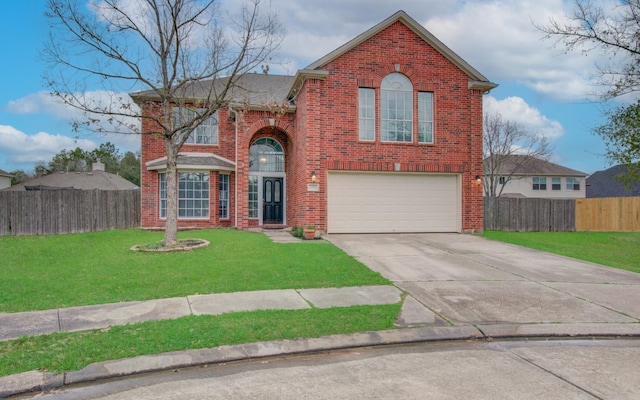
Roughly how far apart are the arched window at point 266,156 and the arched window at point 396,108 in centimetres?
500

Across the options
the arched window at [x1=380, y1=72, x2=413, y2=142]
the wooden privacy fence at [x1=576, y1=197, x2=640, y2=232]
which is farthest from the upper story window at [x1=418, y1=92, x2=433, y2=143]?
the wooden privacy fence at [x1=576, y1=197, x2=640, y2=232]

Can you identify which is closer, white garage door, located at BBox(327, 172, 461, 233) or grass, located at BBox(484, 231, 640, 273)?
grass, located at BBox(484, 231, 640, 273)

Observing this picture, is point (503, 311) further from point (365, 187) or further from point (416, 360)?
point (365, 187)

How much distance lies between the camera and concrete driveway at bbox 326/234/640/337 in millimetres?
5660

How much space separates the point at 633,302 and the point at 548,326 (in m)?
2.42

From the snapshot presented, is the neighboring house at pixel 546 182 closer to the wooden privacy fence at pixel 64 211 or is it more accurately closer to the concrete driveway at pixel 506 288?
Answer: the concrete driveway at pixel 506 288

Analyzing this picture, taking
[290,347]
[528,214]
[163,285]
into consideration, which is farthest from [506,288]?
[528,214]

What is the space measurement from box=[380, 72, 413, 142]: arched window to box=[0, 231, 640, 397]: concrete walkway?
6218 mm

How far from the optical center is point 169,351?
14.6ft

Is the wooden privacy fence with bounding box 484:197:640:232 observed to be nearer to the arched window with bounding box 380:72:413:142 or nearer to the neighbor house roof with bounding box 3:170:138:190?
the arched window with bounding box 380:72:413:142

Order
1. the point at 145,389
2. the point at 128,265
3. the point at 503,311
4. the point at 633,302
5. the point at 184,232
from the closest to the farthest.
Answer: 1. the point at 145,389
2. the point at 503,311
3. the point at 633,302
4. the point at 128,265
5. the point at 184,232

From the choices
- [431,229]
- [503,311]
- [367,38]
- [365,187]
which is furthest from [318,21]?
[503,311]

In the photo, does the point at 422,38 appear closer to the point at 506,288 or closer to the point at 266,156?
the point at 266,156

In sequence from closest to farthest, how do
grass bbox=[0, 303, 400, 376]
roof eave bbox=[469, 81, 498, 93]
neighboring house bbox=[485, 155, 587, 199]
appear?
1. grass bbox=[0, 303, 400, 376]
2. roof eave bbox=[469, 81, 498, 93]
3. neighboring house bbox=[485, 155, 587, 199]
